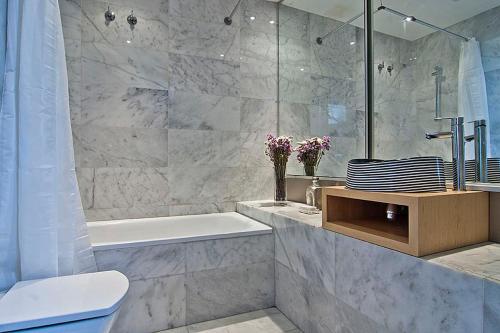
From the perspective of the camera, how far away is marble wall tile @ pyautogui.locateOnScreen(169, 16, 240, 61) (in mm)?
2369

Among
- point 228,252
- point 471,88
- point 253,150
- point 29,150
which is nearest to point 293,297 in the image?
point 228,252

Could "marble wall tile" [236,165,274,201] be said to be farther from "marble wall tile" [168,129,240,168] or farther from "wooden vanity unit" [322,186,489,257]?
"wooden vanity unit" [322,186,489,257]

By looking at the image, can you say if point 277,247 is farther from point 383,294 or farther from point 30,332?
point 30,332

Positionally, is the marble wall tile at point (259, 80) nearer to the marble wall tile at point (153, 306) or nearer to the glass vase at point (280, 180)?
the glass vase at point (280, 180)

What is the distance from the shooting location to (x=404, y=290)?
96cm

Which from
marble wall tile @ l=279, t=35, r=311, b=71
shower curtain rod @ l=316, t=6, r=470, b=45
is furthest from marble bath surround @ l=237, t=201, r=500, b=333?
marble wall tile @ l=279, t=35, r=311, b=71

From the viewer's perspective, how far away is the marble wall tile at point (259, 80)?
263 centimetres

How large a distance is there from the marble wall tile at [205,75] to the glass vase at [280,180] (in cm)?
80

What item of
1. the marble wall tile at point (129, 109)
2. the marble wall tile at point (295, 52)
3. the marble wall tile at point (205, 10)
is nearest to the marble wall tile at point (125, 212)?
the marble wall tile at point (129, 109)

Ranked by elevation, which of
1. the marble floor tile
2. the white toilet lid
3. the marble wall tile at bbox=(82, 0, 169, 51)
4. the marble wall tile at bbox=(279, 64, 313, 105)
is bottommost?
the marble floor tile

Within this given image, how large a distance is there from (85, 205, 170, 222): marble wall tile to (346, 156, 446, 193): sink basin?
1748mm

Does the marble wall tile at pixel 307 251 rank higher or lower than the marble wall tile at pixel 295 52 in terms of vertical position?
lower

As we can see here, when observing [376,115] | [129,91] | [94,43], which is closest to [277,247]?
[376,115]

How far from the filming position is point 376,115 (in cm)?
185
